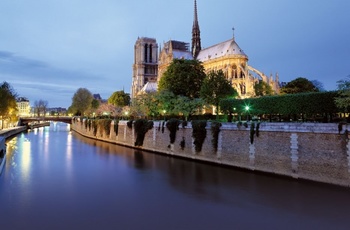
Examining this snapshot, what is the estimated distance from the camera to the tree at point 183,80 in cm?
4628

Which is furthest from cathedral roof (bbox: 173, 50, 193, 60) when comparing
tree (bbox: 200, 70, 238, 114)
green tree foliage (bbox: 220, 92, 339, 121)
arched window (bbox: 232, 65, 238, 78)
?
green tree foliage (bbox: 220, 92, 339, 121)

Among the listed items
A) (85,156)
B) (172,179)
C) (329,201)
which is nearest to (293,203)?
(329,201)

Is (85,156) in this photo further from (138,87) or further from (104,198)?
(138,87)

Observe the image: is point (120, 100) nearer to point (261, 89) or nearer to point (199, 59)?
point (199, 59)

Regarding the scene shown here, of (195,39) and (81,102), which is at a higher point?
(195,39)

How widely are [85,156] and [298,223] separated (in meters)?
22.9

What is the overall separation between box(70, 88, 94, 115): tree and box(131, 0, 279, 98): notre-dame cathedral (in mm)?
12950

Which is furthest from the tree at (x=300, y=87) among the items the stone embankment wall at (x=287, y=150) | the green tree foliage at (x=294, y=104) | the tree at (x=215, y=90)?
the stone embankment wall at (x=287, y=150)

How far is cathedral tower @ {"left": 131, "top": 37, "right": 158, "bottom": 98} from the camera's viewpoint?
99.8 metres

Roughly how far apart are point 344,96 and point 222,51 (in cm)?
5025

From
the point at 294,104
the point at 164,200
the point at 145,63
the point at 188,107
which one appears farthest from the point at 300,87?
the point at 145,63

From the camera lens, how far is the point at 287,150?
62.6 ft

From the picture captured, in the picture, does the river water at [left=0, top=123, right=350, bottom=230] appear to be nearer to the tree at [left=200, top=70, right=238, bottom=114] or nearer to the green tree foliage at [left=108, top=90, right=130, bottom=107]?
the tree at [left=200, top=70, right=238, bottom=114]

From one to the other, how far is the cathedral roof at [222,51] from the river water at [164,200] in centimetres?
4576
